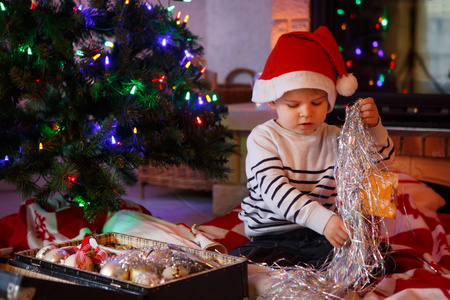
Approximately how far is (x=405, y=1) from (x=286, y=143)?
1.54 meters

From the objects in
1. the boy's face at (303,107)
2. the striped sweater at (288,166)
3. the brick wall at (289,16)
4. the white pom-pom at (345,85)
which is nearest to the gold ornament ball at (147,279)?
the striped sweater at (288,166)

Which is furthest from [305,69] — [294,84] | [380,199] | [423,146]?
[423,146]

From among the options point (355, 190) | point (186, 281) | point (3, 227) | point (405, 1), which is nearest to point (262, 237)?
point (355, 190)

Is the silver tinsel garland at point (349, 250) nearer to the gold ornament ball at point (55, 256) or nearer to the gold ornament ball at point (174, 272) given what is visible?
the gold ornament ball at point (174, 272)

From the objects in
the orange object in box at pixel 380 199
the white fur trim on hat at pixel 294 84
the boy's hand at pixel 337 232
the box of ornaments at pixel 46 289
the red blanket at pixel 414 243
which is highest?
the white fur trim on hat at pixel 294 84

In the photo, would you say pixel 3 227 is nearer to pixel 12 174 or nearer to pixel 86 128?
pixel 12 174

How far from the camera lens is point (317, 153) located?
1479 mm

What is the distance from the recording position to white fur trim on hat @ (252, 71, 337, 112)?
1339 mm

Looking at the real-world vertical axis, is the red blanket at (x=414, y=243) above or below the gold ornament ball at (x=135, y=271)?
below

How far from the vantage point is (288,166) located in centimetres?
145

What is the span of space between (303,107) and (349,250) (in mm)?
370

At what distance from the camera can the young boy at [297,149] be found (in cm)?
135

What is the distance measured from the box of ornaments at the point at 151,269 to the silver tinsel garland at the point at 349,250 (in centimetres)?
12

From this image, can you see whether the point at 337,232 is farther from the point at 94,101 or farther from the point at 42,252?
the point at 94,101
